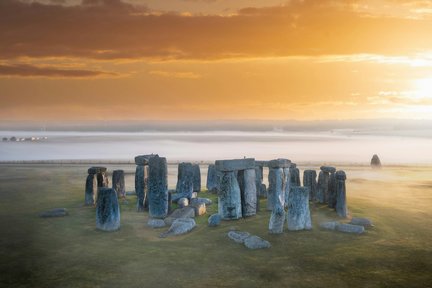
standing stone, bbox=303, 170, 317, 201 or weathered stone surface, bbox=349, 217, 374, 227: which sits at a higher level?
standing stone, bbox=303, 170, 317, 201

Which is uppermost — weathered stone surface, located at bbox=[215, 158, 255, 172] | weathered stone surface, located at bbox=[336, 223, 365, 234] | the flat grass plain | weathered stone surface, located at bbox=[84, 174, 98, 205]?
weathered stone surface, located at bbox=[215, 158, 255, 172]

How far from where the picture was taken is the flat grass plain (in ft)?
33.9

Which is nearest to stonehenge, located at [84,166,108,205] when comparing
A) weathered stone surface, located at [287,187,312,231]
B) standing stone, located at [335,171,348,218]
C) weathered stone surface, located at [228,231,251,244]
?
weathered stone surface, located at [228,231,251,244]

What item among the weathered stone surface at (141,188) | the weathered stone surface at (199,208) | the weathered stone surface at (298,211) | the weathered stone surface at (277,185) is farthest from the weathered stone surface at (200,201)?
the weathered stone surface at (298,211)

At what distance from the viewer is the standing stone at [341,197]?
55.9 ft

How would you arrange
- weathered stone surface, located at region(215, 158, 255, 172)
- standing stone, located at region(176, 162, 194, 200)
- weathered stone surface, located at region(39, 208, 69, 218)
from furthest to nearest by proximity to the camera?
standing stone, located at region(176, 162, 194, 200) → weathered stone surface, located at region(39, 208, 69, 218) → weathered stone surface, located at region(215, 158, 255, 172)

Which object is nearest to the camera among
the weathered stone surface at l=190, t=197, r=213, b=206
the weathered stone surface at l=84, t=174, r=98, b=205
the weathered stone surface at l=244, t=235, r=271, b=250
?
the weathered stone surface at l=244, t=235, r=271, b=250

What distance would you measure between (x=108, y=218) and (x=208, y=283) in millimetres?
5944

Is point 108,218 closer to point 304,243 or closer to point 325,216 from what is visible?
point 304,243

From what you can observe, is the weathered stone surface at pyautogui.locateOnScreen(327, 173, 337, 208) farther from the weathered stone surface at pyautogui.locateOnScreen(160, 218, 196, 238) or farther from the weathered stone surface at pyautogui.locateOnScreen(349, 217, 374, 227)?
the weathered stone surface at pyautogui.locateOnScreen(160, 218, 196, 238)

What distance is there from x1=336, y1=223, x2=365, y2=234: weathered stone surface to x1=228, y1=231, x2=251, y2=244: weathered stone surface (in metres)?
3.24

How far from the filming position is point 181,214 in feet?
53.9

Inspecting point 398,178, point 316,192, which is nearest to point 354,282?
point 316,192

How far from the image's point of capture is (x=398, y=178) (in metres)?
28.9
